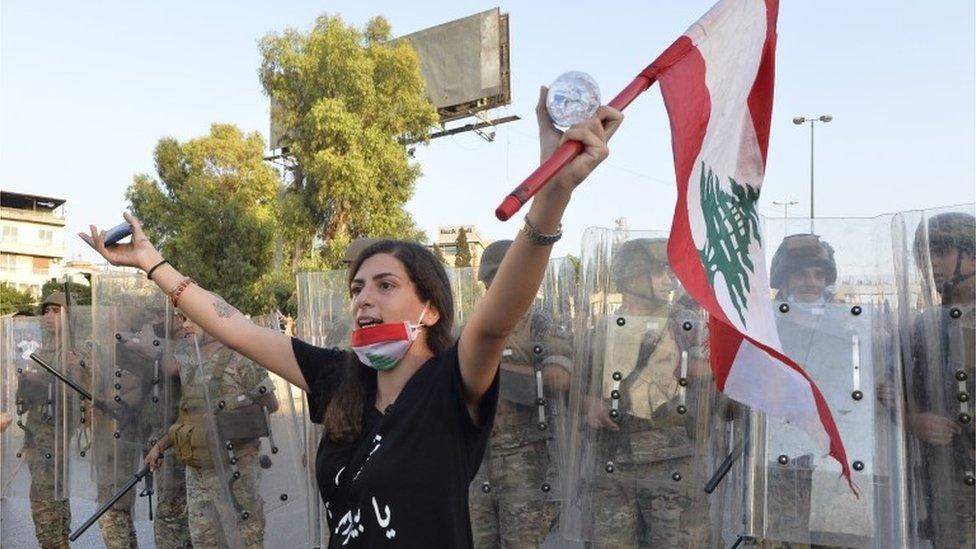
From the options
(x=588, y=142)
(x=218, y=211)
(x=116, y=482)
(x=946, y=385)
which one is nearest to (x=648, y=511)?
(x=946, y=385)

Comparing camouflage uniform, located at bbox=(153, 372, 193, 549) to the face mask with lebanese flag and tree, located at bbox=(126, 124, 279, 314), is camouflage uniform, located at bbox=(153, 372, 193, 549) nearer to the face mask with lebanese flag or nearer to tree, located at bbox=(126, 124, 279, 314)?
the face mask with lebanese flag

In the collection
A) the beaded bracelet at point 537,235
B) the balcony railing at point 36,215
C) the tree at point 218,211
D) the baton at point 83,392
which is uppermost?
the balcony railing at point 36,215

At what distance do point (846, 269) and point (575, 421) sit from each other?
1.45 metres

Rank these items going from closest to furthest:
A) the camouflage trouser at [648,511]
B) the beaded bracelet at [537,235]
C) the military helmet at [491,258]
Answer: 1. the beaded bracelet at [537,235]
2. the camouflage trouser at [648,511]
3. the military helmet at [491,258]

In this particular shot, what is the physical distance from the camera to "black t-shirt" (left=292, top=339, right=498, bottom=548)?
1.97 meters

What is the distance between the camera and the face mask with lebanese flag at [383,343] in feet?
7.29

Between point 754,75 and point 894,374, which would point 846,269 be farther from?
point 754,75

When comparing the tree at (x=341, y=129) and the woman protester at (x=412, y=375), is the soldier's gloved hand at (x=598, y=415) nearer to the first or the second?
the woman protester at (x=412, y=375)

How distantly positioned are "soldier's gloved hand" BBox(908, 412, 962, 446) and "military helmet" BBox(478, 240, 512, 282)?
2145 mm

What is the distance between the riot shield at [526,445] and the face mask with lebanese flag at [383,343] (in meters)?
2.50

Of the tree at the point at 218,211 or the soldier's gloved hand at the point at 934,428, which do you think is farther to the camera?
the tree at the point at 218,211

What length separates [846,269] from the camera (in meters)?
3.88

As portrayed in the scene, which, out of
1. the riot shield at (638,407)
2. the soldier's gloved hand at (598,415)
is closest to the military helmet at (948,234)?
the riot shield at (638,407)

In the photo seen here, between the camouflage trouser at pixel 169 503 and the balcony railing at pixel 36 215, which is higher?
the balcony railing at pixel 36 215
